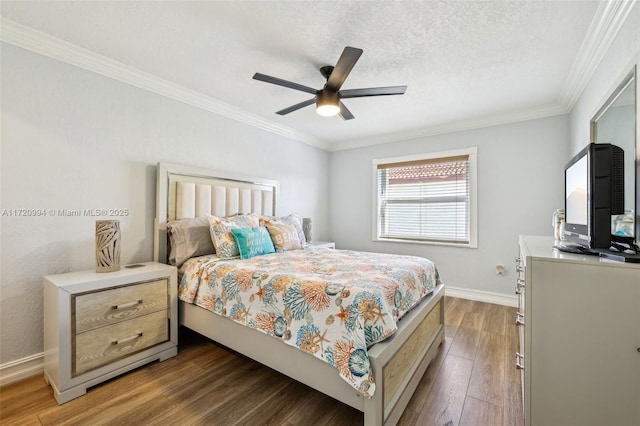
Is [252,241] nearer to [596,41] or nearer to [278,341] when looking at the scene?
[278,341]

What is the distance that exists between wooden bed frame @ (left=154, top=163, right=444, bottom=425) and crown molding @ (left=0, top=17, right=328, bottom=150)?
30.1 inches

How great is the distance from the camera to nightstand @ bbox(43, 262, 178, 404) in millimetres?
1699

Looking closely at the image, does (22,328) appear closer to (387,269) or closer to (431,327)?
(387,269)

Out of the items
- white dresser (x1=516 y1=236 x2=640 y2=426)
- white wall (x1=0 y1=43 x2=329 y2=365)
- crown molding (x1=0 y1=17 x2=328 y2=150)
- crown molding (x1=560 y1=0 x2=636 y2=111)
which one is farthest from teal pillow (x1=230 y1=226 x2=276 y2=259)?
crown molding (x1=560 y1=0 x2=636 y2=111)

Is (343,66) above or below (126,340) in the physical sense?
above

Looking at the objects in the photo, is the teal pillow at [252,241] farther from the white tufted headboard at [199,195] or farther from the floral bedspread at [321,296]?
the white tufted headboard at [199,195]

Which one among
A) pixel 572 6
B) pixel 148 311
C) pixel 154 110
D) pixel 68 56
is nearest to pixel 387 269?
pixel 148 311

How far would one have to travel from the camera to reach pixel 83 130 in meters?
2.21

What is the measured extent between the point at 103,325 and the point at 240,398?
1.06 m

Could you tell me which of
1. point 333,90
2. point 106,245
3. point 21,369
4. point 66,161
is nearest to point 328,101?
point 333,90

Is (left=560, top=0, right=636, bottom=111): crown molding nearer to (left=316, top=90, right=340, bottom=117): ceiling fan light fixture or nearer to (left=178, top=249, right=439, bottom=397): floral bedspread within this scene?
(left=316, top=90, right=340, bottom=117): ceiling fan light fixture

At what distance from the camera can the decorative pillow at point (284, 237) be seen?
112 inches

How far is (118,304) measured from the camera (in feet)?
6.26

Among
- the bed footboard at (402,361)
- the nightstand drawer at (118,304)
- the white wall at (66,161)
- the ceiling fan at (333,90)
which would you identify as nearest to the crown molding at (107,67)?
the white wall at (66,161)
